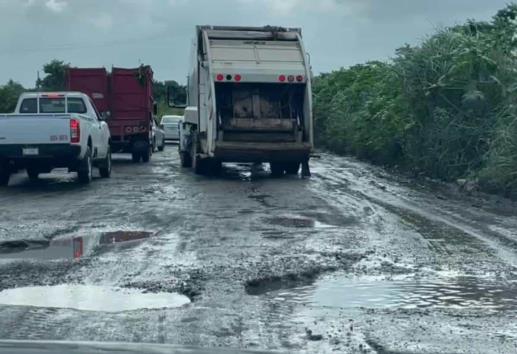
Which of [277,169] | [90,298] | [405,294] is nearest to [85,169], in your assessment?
[277,169]

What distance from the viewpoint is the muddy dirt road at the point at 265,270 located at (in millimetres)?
7812

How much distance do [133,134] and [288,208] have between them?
54.6ft

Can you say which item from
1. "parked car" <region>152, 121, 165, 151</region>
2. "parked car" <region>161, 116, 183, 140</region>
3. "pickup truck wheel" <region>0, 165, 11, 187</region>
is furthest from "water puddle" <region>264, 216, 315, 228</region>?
"parked car" <region>161, 116, 183, 140</region>

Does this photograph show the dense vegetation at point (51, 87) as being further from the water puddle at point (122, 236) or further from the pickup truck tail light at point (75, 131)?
the water puddle at point (122, 236)

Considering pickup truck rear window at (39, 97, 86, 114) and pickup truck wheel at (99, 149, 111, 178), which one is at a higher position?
pickup truck rear window at (39, 97, 86, 114)

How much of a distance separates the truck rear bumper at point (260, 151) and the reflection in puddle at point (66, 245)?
29.6ft

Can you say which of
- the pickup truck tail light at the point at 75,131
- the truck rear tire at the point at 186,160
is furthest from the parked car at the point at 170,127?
the pickup truck tail light at the point at 75,131

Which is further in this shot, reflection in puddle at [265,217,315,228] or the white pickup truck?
the white pickup truck

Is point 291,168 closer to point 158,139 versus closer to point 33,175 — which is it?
point 33,175

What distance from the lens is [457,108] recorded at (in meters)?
23.9

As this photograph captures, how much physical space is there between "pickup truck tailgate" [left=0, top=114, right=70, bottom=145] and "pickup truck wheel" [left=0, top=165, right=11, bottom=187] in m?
1.04

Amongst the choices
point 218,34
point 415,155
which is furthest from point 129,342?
point 415,155

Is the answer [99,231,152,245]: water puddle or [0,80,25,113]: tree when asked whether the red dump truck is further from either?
[99,231,152,245]: water puddle

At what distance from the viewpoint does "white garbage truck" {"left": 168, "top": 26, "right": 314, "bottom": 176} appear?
22.9 metres
